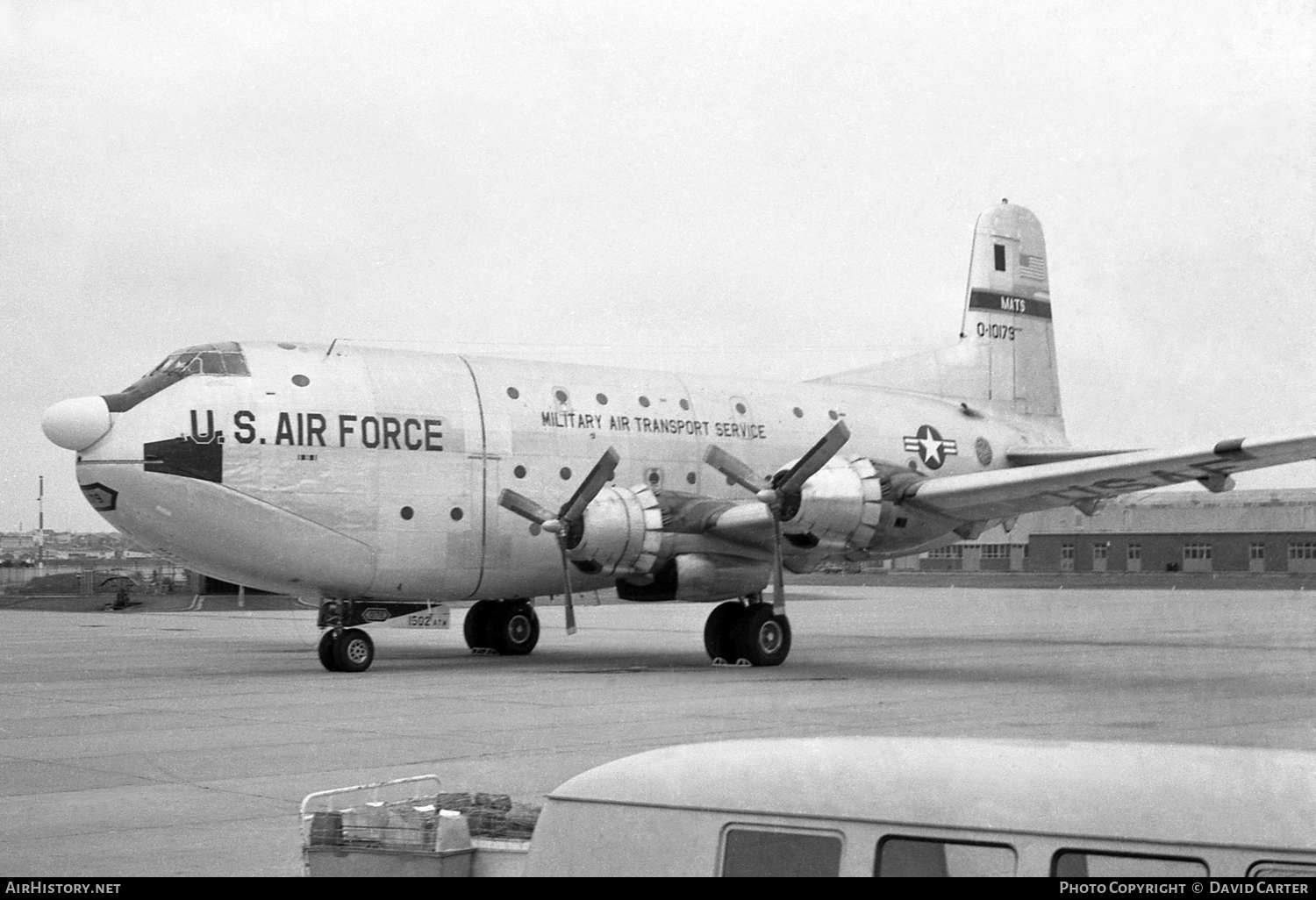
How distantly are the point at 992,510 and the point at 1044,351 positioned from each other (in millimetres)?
7053

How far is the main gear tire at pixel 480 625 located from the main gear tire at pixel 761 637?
4.37 metres

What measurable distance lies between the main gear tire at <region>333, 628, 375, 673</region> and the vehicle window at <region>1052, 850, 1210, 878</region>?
1679 cm

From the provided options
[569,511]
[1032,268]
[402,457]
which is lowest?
[569,511]

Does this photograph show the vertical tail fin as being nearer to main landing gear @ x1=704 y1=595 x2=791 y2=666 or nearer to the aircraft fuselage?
the aircraft fuselage

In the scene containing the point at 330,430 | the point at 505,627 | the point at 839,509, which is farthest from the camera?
the point at 505,627

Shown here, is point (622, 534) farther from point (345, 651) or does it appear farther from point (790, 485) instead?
point (345, 651)

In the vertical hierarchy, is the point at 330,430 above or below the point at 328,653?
above

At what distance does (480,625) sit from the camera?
76.1 ft

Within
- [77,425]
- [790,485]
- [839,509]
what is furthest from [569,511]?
[77,425]

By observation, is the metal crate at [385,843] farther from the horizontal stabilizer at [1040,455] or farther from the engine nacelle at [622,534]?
the horizontal stabilizer at [1040,455]

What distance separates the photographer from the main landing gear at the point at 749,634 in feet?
66.7

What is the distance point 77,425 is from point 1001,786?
1655 cm

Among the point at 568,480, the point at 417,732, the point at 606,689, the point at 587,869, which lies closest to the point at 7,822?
the point at 417,732

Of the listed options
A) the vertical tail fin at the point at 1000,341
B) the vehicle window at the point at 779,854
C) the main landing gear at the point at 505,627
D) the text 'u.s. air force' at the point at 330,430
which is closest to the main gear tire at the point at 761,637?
the main landing gear at the point at 505,627
